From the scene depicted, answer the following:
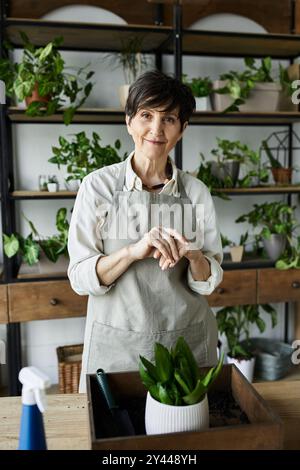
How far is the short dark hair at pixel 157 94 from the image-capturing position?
1.31m

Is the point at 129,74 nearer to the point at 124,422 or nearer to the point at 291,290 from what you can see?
the point at 291,290

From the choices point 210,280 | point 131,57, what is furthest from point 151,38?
point 210,280

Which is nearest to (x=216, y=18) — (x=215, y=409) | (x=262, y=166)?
(x=262, y=166)

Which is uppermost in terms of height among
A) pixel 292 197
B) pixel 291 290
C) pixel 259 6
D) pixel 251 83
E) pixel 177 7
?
pixel 259 6

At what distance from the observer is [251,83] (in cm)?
263

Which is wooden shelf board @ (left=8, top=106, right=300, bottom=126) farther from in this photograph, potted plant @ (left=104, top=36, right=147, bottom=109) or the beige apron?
the beige apron

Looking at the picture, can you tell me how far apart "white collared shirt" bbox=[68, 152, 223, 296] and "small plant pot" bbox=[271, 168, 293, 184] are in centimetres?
160

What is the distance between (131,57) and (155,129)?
1.55 meters

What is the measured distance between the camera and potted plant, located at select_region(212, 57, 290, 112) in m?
2.63

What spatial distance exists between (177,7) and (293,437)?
7.42 ft

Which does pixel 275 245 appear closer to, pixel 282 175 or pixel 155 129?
pixel 282 175

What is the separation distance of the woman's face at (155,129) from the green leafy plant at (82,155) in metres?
1.12

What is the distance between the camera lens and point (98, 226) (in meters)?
1.36

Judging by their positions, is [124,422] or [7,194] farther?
[7,194]
